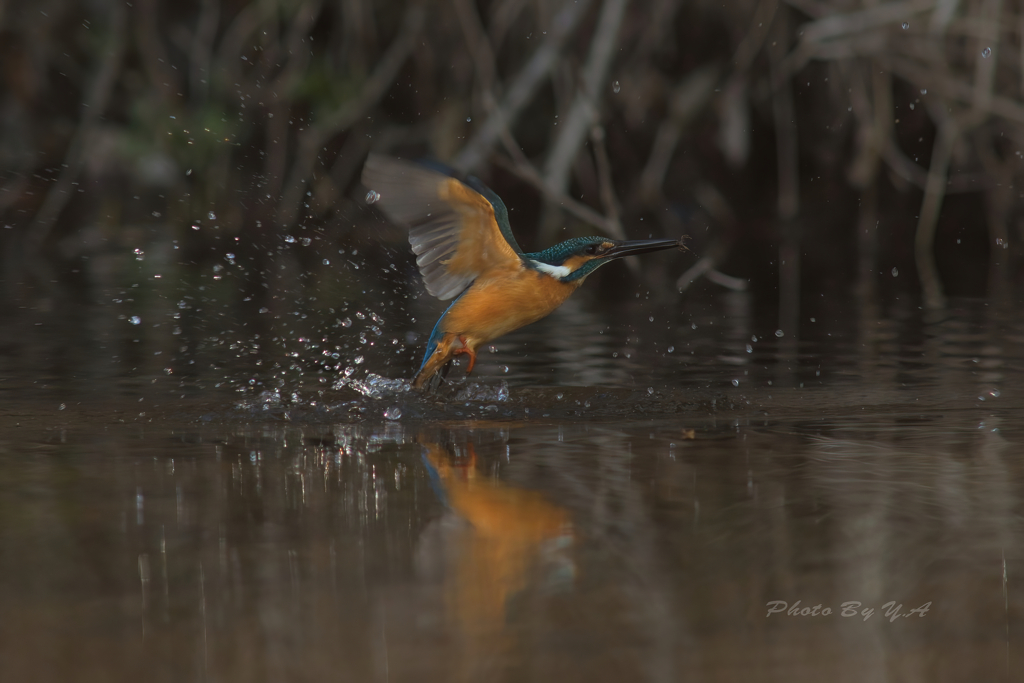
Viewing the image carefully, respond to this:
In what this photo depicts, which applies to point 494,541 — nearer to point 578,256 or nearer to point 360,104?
point 578,256

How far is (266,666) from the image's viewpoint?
1.88 meters

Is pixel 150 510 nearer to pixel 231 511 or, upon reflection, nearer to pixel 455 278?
pixel 231 511

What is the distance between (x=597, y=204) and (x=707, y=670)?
895 centimetres

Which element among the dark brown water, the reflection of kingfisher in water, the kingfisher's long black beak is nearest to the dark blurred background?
the kingfisher's long black beak

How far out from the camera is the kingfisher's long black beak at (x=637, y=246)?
14.1 ft

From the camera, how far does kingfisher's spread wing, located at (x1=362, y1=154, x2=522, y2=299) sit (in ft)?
13.5

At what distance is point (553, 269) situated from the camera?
172 inches

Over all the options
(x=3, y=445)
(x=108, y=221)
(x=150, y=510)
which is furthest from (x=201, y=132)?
(x=150, y=510)

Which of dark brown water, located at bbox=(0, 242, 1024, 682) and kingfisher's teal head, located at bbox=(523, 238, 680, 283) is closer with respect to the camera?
dark brown water, located at bbox=(0, 242, 1024, 682)

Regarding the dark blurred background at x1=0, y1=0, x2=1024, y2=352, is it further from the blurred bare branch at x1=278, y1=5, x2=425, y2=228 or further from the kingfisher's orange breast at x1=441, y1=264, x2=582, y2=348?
the kingfisher's orange breast at x1=441, y1=264, x2=582, y2=348

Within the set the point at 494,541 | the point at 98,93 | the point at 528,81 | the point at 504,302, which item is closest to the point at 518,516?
the point at 494,541

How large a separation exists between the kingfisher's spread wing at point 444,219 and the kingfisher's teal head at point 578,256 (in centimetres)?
10

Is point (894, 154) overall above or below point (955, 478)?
above

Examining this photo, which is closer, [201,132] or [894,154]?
[894,154]
